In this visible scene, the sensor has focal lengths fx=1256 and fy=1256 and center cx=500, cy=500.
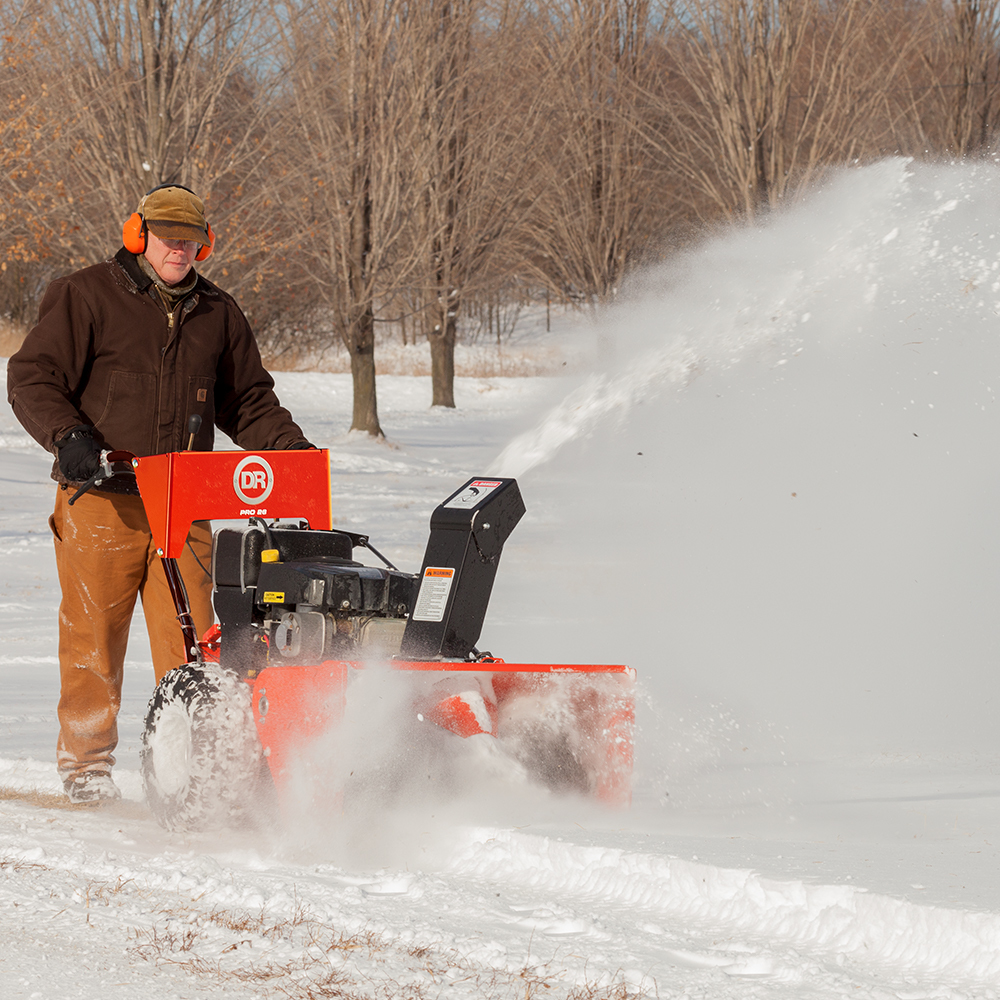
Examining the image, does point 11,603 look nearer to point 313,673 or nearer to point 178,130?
point 313,673

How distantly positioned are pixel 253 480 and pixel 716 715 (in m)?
1.95

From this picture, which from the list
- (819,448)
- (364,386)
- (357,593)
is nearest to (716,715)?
(357,593)

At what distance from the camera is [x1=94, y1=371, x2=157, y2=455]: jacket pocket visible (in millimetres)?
3801

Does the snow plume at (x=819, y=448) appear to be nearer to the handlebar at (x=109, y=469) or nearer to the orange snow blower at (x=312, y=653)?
the orange snow blower at (x=312, y=653)

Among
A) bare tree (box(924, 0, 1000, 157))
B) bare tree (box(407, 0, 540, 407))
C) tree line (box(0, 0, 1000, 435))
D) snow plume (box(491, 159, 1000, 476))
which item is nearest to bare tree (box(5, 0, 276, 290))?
tree line (box(0, 0, 1000, 435))

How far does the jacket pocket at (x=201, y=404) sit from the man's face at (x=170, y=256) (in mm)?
310

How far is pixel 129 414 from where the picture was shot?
3.81 m

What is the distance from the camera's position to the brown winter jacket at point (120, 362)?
145 inches

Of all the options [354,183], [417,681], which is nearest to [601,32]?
[354,183]

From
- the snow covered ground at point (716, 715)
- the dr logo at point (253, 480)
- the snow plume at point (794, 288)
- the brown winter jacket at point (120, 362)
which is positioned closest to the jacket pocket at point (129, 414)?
the brown winter jacket at point (120, 362)

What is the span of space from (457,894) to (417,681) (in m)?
→ 0.62

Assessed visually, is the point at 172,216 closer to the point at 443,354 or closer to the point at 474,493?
the point at 474,493

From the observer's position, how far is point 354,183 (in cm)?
1830

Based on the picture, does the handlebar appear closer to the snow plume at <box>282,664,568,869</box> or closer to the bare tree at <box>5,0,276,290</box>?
the snow plume at <box>282,664,568,869</box>
